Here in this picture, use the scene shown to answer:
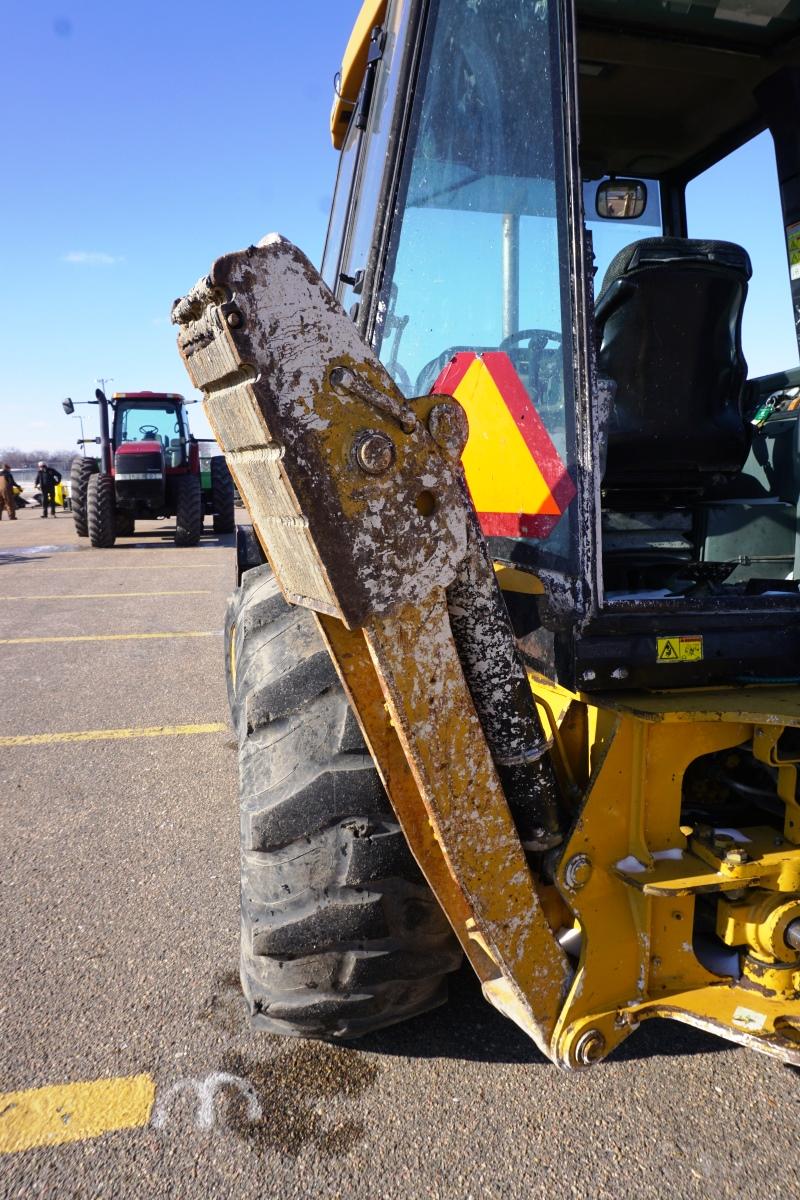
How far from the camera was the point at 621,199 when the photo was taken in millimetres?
3422

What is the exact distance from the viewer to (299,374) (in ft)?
4.38

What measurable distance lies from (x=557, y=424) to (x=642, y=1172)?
1.65 meters

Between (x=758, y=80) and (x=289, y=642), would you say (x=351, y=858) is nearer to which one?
(x=289, y=642)

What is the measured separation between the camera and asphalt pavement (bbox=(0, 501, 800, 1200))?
1.85 meters

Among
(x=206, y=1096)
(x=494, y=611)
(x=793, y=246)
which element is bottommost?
(x=206, y=1096)

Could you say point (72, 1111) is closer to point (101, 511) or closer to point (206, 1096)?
point (206, 1096)

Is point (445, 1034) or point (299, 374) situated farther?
point (445, 1034)

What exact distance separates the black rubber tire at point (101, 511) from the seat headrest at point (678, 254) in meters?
14.1

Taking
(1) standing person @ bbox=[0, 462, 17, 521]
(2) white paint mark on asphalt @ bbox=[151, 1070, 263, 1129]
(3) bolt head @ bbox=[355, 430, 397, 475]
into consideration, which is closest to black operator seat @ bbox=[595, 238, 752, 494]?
(3) bolt head @ bbox=[355, 430, 397, 475]

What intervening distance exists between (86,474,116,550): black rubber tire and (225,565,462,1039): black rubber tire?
46.6 ft

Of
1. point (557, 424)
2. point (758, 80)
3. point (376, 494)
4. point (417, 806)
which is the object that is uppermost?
point (758, 80)

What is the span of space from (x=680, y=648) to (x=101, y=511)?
14.8 meters

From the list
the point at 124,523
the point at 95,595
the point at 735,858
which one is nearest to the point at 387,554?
the point at 735,858

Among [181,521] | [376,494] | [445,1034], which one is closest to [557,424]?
[376,494]
